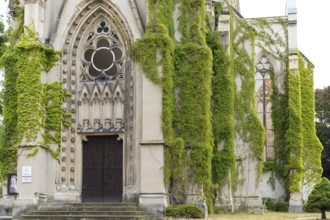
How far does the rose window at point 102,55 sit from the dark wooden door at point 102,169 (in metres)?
2.89

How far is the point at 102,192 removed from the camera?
23953 mm

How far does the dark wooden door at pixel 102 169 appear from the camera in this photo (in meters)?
23.8

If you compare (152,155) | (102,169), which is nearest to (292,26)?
(152,155)

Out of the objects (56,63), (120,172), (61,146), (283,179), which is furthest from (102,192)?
(283,179)

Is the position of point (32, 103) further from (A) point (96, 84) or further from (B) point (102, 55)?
(B) point (102, 55)

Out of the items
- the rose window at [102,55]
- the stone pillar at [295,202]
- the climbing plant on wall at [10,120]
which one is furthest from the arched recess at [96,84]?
the stone pillar at [295,202]

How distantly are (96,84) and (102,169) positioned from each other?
12.2ft

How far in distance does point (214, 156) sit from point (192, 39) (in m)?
5.90

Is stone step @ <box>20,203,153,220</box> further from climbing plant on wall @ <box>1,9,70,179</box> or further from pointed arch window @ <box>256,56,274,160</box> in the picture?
pointed arch window @ <box>256,56,274,160</box>

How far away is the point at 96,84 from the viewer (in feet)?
80.5

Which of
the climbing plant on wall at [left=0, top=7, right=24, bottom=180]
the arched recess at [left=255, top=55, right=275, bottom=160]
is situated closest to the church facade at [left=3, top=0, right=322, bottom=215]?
the climbing plant on wall at [left=0, top=7, right=24, bottom=180]

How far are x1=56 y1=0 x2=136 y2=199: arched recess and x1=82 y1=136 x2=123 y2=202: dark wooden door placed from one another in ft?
1.07

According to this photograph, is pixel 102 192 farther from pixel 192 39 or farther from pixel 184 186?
pixel 192 39

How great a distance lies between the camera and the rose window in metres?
24.8
